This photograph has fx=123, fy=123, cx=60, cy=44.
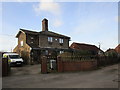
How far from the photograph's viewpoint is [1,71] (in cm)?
1186

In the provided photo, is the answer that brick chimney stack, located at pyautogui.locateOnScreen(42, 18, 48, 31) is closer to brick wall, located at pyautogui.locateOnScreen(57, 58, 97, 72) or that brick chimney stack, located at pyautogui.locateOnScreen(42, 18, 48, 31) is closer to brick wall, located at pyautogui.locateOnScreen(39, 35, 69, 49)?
brick wall, located at pyautogui.locateOnScreen(39, 35, 69, 49)

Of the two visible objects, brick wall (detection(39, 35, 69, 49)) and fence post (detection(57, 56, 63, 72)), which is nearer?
fence post (detection(57, 56, 63, 72))

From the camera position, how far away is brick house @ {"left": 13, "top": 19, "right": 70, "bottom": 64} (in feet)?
75.2

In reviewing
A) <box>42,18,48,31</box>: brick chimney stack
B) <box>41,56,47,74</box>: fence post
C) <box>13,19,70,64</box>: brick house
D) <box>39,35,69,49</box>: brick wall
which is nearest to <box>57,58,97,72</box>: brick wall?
<box>41,56,47,74</box>: fence post

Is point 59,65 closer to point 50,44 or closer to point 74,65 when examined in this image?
point 74,65

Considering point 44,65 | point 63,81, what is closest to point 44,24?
point 44,65

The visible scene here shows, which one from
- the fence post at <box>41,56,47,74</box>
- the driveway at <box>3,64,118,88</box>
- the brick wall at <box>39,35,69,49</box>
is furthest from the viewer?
the brick wall at <box>39,35,69,49</box>

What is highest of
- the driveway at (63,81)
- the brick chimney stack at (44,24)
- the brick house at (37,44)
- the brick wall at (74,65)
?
the brick chimney stack at (44,24)

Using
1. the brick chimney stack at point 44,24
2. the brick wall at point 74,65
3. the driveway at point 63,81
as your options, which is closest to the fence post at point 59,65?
the brick wall at point 74,65

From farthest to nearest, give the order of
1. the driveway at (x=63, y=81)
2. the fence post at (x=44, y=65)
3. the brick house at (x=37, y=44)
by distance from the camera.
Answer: the brick house at (x=37, y=44)
the fence post at (x=44, y=65)
the driveway at (x=63, y=81)

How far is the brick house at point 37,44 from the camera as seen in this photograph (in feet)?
75.2

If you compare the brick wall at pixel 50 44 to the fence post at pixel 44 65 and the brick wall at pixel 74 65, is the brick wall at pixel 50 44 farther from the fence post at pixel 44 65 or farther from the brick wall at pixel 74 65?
the brick wall at pixel 74 65

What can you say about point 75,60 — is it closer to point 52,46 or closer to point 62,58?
point 62,58

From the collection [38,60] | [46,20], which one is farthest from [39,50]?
[46,20]
